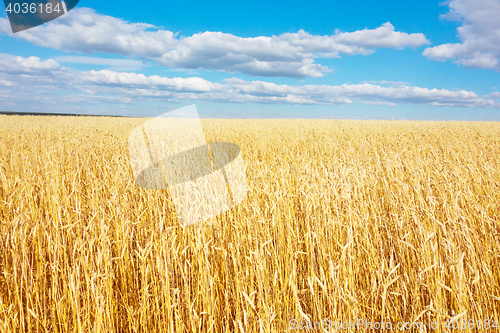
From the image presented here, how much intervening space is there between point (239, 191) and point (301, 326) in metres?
1.51

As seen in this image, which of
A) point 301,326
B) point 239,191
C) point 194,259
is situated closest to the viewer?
point 301,326

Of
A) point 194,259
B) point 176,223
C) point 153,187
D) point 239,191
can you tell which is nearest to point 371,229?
point 239,191

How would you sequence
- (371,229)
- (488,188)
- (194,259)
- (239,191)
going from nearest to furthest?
(194,259) < (371,229) < (239,191) < (488,188)

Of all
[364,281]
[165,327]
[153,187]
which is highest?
[153,187]

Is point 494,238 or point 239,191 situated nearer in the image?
point 494,238

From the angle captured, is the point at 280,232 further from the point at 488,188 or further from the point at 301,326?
the point at 488,188

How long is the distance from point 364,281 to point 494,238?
1284 mm

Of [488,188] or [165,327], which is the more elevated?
[488,188]

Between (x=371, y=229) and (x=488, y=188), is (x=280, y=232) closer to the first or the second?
(x=371, y=229)

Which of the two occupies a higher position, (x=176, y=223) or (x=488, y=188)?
(x=488, y=188)

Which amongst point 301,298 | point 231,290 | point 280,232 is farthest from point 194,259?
point 301,298

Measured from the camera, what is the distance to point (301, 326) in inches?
61.4

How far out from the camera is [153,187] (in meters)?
3.29

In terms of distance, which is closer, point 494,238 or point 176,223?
point 494,238
